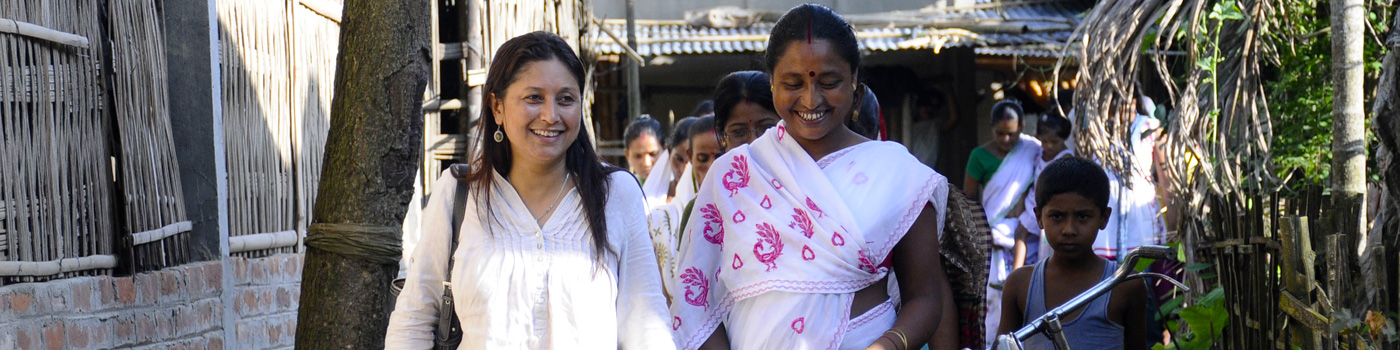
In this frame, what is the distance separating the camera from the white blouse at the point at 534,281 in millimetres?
2826

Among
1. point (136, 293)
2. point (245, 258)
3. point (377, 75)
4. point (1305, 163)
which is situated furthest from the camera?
point (1305, 163)

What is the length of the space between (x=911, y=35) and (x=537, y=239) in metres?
9.12

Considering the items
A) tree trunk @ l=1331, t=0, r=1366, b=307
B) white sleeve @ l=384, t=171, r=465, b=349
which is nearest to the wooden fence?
white sleeve @ l=384, t=171, r=465, b=349

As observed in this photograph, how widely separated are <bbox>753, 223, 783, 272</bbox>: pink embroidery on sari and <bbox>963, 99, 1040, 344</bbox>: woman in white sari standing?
448 centimetres

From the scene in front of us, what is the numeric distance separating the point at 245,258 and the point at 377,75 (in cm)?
204

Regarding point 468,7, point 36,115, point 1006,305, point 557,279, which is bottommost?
point 1006,305

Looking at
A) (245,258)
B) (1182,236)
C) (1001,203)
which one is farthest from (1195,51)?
(245,258)

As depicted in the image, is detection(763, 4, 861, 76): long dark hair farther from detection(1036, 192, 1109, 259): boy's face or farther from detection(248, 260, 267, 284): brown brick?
detection(248, 260, 267, 284): brown brick

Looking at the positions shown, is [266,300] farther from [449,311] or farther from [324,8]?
[449,311]

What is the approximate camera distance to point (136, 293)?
424cm

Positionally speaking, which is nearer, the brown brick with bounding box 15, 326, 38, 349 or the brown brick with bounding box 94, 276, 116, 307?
the brown brick with bounding box 15, 326, 38, 349

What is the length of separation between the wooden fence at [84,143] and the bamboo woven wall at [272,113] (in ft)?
1.44

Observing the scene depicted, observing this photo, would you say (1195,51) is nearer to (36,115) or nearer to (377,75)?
(377,75)

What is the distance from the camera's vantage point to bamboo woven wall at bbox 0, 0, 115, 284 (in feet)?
12.0
